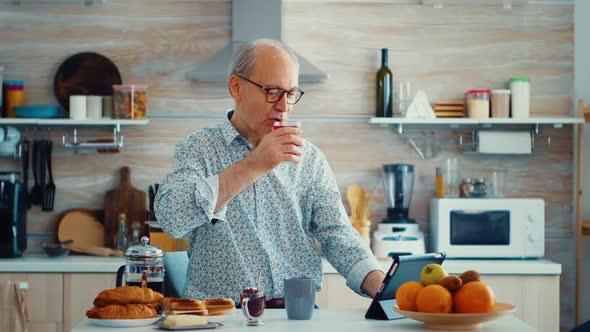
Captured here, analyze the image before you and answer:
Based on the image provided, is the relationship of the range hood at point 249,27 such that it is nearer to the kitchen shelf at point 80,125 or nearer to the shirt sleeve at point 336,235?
the kitchen shelf at point 80,125

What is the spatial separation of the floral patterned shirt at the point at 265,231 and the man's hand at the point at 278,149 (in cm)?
24

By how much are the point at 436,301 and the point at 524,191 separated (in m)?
3.00

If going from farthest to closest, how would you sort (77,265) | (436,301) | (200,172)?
(77,265)
(200,172)
(436,301)

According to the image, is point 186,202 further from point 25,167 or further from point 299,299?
point 25,167

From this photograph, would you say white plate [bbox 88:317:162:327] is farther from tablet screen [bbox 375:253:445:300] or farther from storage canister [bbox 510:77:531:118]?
storage canister [bbox 510:77:531:118]

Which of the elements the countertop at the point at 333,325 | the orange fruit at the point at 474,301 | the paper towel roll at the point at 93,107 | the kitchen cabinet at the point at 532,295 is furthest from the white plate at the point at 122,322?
the paper towel roll at the point at 93,107

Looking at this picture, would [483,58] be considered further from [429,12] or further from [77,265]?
[77,265]

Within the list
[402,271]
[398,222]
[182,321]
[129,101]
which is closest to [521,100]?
[398,222]

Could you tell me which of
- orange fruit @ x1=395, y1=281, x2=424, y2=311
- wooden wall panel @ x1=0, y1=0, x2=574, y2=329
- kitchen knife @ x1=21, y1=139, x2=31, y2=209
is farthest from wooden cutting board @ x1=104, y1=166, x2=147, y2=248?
orange fruit @ x1=395, y1=281, x2=424, y2=311

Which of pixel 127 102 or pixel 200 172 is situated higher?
pixel 127 102

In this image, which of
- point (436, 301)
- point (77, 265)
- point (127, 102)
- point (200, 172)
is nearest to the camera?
point (436, 301)

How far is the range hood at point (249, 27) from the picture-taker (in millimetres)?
4816

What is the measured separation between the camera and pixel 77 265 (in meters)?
4.43

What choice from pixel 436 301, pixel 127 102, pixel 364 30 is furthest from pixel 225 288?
pixel 364 30
